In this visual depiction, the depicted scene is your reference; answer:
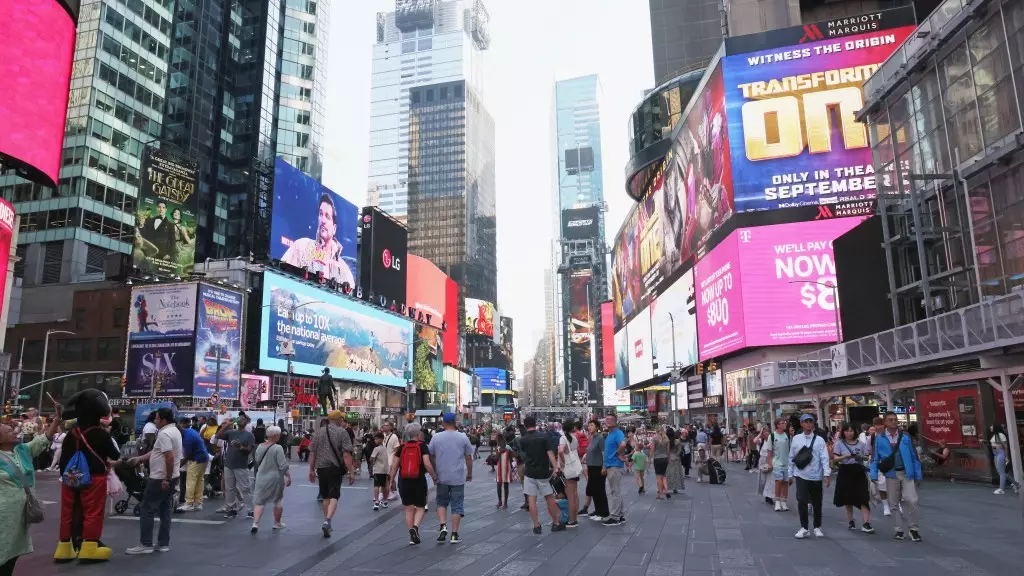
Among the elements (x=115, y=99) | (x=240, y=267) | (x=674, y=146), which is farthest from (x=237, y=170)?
(x=674, y=146)

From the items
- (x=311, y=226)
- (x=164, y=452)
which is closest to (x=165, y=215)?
(x=311, y=226)

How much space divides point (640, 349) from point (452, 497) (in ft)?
279

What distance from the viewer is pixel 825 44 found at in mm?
51594

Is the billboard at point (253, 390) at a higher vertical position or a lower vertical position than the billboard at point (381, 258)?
lower

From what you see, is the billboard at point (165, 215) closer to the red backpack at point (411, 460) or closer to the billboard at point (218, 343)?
the billboard at point (218, 343)

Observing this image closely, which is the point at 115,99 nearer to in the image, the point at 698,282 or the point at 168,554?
the point at 698,282

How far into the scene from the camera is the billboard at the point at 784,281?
158ft

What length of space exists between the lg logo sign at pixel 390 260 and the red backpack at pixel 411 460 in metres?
78.7

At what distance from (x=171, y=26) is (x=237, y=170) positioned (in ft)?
56.3

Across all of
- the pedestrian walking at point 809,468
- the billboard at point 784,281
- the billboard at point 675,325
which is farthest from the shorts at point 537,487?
the billboard at point 675,325

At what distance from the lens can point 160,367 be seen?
48.6 meters

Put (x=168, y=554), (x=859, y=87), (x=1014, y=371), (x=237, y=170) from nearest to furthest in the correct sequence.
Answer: (x=168, y=554) → (x=1014, y=371) → (x=859, y=87) → (x=237, y=170)

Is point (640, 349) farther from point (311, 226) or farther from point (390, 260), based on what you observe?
point (311, 226)

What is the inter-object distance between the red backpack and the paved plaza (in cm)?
100
